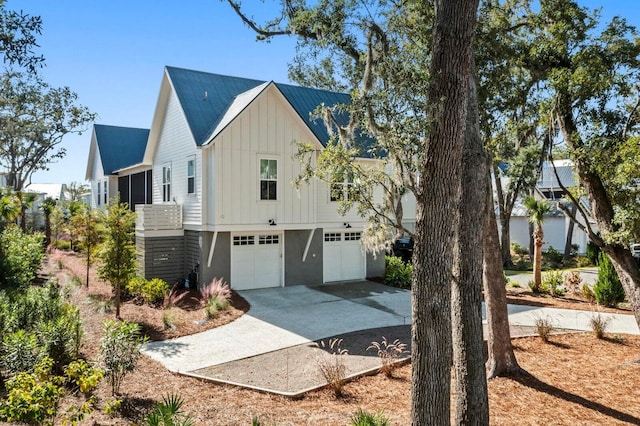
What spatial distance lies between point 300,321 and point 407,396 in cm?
516

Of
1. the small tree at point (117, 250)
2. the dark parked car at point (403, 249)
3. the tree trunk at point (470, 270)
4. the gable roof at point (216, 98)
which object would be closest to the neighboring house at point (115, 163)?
the gable roof at point (216, 98)

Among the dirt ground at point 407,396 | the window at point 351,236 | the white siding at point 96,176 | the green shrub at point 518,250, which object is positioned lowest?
the dirt ground at point 407,396

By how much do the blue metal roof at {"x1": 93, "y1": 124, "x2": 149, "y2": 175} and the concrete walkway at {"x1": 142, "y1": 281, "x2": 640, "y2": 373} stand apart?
16259 mm

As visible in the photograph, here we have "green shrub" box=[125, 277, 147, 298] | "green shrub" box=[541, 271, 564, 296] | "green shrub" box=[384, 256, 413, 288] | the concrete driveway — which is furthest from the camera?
"green shrub" box=[384, 256, 413, 288]

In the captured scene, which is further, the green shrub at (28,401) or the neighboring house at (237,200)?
the neighboring house at (237,200)

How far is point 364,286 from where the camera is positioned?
672 inches

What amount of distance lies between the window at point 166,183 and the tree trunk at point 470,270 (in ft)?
47.2

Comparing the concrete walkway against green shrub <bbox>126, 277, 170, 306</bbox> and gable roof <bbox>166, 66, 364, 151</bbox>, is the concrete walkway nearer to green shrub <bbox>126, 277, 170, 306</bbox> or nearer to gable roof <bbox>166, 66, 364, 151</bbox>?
green shrub <bbox>126, 277, 170, 306</bbox>

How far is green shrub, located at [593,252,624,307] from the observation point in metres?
14.0

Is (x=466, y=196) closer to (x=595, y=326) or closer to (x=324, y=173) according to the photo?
(x=324, y=173)

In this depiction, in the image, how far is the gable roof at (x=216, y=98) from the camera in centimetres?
1524

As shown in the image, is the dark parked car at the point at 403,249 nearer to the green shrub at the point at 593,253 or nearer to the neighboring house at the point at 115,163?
the green shrub at the point at 593,253

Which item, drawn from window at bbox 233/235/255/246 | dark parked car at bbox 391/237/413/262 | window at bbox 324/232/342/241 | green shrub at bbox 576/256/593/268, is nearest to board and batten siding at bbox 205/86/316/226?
window at bbox 233/235/255/246

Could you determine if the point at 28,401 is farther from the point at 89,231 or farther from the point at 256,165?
the point at 89,231
